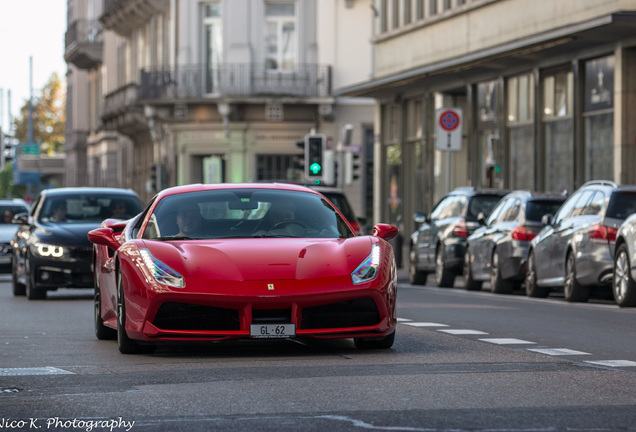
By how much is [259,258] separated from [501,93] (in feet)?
87.1

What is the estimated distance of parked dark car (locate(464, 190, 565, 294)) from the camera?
23812 mm

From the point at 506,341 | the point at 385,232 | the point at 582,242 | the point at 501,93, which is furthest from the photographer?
the point at 501,93

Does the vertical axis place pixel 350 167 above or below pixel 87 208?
above

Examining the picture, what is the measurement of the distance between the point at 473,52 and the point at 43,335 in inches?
884

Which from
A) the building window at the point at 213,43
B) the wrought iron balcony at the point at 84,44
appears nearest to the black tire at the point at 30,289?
the building window at the point at 213,43

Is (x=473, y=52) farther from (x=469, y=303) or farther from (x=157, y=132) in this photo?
(x=157, y=132)

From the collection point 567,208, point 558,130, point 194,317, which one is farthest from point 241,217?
point 558,130

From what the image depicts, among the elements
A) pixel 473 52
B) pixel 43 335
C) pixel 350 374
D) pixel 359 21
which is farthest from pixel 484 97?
pixel 350 374

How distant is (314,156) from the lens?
126ft

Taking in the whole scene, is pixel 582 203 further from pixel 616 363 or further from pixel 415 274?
pixel 616 363

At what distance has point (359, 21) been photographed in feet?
176

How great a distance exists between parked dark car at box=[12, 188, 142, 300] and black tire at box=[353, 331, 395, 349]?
10066 mm

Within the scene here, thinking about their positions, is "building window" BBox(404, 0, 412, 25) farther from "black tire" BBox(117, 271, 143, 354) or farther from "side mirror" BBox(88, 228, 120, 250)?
"black tire" BBox(117, 271, 143, 354)

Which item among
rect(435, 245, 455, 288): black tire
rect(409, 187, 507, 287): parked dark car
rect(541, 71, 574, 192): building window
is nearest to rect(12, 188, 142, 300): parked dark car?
rect(409, 187, 507, 287): parked dark car
